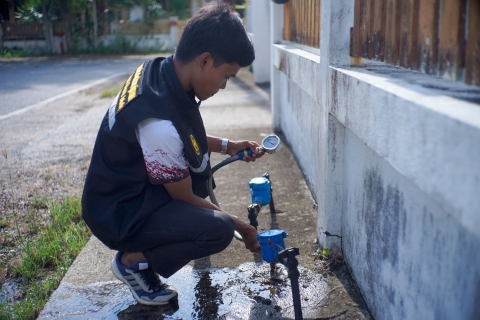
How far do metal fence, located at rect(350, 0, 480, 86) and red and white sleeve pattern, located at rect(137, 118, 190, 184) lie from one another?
38.6 inches

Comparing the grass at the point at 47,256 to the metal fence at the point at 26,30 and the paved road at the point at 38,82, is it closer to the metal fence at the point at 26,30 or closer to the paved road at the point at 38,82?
the paved road at the point at 38,82

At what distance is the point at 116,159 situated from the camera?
2332mm

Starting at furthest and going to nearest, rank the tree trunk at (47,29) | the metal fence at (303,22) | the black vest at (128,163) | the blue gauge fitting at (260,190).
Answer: the tree trunk at (47,29) → the metal fence at (303,22) → the blue gauge fitting at (260,190) → the black vest at (128,163)

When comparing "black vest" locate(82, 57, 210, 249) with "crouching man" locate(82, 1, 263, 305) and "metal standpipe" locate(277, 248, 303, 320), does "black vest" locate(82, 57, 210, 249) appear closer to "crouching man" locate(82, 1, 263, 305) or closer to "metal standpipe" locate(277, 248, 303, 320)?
"crouching man" locate(82, 1, 263, 305)

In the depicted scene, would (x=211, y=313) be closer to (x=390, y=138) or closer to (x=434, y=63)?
(x=390, y=138)

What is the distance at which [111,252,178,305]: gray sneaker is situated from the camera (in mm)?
2475

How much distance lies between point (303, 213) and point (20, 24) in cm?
2604

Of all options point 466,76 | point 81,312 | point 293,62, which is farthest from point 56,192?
point 466,76

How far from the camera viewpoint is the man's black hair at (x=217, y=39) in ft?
7.52

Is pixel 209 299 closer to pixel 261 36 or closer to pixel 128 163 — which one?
pixel 128 163

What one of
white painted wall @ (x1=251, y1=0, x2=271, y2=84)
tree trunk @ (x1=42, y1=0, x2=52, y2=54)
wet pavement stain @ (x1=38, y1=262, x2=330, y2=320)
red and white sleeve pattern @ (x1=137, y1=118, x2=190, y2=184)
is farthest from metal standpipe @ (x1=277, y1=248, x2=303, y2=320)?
tree trunk @ (x1=42, y1=0, x2=52, y2=54)

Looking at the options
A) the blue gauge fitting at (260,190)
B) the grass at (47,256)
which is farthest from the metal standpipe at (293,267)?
the grass at (47,256)

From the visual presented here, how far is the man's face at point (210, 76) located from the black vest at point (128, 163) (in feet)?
0.26

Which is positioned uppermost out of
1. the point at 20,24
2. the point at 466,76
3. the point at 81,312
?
the point at 20,24
